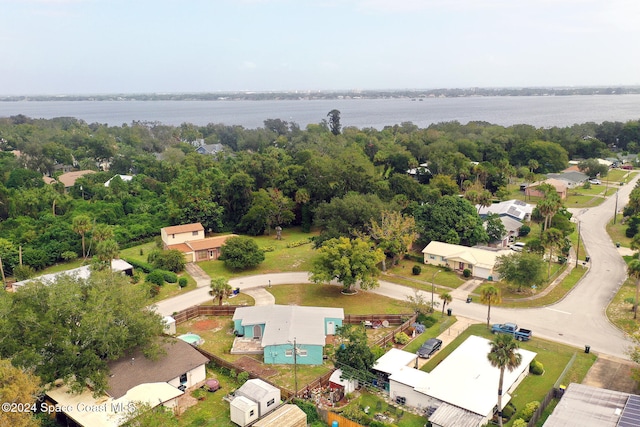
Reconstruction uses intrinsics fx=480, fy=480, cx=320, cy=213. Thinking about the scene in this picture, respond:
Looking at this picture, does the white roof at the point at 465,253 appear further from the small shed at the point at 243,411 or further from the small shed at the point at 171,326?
the small shed at the point at 243,411

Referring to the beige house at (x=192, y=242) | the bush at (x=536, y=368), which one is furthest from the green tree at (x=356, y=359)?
the beige house at (x=192, y=242)

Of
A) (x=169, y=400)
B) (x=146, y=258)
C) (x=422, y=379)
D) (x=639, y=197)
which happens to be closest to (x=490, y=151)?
(x=639, y=197)

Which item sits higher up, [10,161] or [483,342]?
Answer: [10,161]

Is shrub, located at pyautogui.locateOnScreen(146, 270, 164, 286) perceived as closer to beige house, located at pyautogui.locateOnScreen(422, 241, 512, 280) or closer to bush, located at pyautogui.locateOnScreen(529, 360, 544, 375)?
beige house, located at pyautogui.locateOnScreen(422, 241, 512, 280)

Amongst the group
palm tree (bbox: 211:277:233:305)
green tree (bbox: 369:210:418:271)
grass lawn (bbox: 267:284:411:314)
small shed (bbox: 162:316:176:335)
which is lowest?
grass lawn (bbox: 267:284:411:314)

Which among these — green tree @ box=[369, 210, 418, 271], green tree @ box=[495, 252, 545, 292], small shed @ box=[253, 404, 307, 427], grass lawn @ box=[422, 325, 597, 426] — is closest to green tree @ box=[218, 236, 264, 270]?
green tree @ box=[369, 210, 418, 271]

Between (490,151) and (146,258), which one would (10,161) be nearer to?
(146,258)
